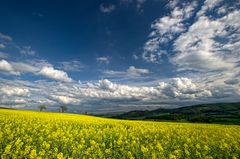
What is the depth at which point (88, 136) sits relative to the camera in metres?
17.4

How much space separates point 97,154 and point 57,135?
20.9ft

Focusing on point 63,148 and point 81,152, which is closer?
point 81,152

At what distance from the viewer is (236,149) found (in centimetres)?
1326

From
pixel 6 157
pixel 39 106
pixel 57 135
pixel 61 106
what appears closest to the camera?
pixel 6 157

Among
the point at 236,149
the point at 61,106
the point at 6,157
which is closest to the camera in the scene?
the point at 6,157

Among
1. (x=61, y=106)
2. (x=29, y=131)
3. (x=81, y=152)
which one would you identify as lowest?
(x=81, y=152)

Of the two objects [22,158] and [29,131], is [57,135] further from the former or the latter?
[22,158]

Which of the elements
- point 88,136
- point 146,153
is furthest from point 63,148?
point 146,153

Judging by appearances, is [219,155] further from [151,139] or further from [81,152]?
[81,152]

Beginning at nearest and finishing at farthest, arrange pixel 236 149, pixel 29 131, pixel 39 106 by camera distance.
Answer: pixel 236 149 < pixel 29 131 < pixel 39 106

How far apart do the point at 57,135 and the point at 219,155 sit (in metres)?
12.2

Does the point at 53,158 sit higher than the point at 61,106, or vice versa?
the point at 61,106

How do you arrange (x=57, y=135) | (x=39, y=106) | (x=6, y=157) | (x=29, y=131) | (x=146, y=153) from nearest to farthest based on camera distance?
(x=6, y=157) < (x=146, y=153) < (x=57, y=135) < (x=29, y=131) < (x=39, y=106)

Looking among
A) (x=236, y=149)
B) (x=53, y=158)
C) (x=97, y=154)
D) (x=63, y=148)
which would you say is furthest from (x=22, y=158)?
(x=236, y=149)
